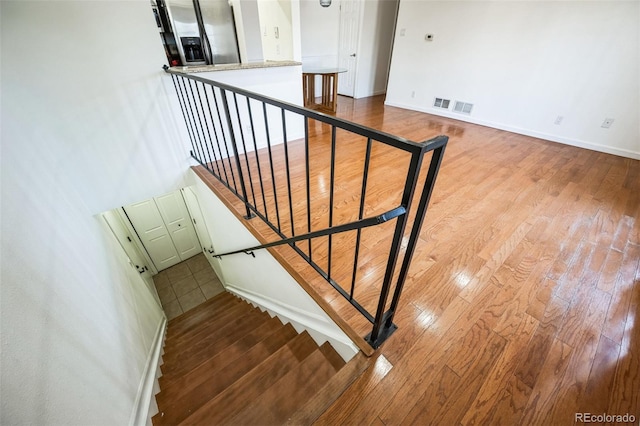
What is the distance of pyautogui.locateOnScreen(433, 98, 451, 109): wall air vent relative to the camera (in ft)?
14.1

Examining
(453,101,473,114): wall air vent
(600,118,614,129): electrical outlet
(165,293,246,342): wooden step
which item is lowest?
(165,293,246,342): wooden step

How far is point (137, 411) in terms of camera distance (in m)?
1.45

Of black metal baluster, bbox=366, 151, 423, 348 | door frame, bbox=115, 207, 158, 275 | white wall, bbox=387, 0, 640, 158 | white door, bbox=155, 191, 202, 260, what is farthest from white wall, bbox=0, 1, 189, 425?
white wall, bbox=387, 0, 640, 158

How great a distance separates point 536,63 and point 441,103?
1.35m

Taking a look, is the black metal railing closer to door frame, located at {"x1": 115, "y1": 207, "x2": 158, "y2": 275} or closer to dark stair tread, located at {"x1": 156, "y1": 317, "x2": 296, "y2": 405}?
dark stair tread, located at {"x1": 156, "y1": 317, "x2": 296, "y2": 405}

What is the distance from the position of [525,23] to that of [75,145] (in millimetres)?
5199

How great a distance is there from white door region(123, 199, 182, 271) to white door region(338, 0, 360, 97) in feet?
16.0

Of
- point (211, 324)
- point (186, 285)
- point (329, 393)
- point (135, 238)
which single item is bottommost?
point (186, 285)

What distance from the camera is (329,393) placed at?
99cm

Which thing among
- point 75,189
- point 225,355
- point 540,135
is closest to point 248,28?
point 75,189

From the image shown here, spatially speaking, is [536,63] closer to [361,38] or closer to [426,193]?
[361,38]

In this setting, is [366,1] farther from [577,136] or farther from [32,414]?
[32,414]

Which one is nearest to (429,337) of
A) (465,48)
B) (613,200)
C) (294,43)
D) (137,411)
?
(137,411)

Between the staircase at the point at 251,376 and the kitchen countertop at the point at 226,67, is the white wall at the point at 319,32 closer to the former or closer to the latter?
the kitchen countertop at the point at 226,67
